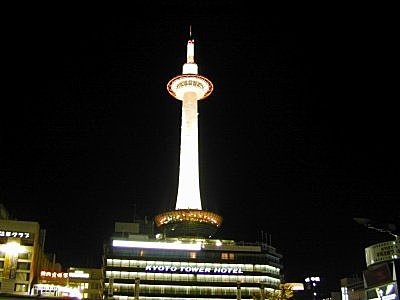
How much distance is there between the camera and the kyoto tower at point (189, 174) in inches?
5359

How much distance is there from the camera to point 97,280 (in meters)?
150

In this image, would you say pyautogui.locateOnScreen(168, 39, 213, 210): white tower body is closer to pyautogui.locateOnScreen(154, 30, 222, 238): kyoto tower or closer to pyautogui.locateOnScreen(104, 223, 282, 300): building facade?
pyautogui.locateOnScreen(154, 30, 222, 238): kyoto tower

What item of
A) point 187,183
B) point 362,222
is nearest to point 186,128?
point 187,183

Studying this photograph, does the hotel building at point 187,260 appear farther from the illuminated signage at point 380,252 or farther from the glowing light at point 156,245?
the illuminated signage at point 380,252

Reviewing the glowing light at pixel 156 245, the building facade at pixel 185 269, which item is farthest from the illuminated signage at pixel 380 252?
the glowing light at pixel 156 245

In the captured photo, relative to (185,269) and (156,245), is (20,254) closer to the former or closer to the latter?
(156,245)

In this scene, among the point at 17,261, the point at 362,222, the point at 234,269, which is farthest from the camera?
the point at 234,269

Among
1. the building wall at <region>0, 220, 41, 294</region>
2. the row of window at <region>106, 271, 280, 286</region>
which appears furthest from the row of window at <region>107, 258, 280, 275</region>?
the building wall at <region>0, 220, 41, 294</region>

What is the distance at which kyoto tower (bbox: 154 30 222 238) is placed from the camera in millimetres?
136125

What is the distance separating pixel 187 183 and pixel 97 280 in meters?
38.0

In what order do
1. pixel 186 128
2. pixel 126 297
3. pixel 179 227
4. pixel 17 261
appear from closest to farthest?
pixel 17 261 < pixel 126 297 < pixel 179 227 < pixel 186 128

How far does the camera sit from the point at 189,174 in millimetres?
142125

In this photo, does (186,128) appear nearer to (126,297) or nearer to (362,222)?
(126,297)

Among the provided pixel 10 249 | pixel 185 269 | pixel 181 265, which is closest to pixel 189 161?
pixel 181 265
